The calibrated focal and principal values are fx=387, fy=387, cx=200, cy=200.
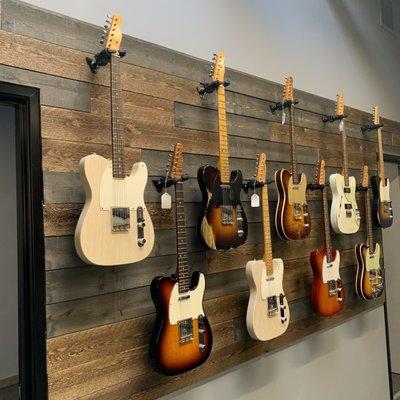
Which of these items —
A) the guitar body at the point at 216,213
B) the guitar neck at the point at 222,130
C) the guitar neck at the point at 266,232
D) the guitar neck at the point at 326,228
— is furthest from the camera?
the guitar neck at the point at 326,228

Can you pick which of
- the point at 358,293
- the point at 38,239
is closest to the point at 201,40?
the point at 38,239

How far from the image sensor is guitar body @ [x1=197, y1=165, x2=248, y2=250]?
5.65 ft

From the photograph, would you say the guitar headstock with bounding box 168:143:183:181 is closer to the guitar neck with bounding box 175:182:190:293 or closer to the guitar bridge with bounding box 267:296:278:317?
the guitar neck with bounding box 175:182:190:293

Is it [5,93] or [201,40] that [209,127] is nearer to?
[201,40]

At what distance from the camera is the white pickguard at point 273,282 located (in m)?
1.92

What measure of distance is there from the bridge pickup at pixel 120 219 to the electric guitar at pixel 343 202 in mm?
1546

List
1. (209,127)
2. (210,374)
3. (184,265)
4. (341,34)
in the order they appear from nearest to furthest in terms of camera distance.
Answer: (184,265)
(210,374)
(209,127)
(341,34)

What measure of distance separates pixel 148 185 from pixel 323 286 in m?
1.27

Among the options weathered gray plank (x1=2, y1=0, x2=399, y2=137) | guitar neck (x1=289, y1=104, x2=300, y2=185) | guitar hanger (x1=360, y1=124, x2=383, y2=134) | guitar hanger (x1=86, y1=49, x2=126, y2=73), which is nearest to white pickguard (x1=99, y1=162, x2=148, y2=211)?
guitar hanger (x1=86, y1=49, x2=126, y2=73)

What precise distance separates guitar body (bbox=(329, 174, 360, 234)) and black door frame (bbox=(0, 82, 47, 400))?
1.81 metres

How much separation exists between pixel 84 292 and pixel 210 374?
30.4 inches

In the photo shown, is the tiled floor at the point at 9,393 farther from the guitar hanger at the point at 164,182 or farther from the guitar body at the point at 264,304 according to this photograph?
the guitar hanger at the point at 164,182

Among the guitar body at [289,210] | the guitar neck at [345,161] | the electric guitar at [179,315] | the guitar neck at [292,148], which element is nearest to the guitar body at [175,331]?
the electric guitar at [179,315]

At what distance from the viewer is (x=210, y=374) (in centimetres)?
183
